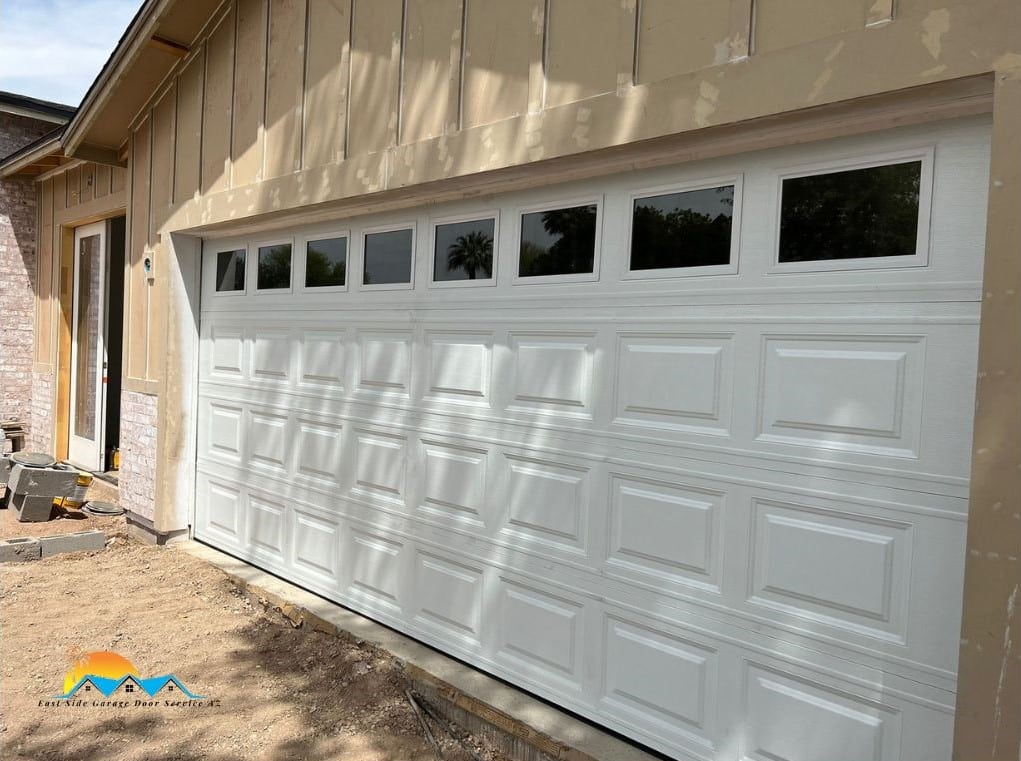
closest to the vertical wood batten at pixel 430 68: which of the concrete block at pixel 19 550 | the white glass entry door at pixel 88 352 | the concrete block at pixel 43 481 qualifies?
the concrete block at pixel 19 550

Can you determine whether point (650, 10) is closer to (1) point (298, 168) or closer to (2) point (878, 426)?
(2) point (878, 426)

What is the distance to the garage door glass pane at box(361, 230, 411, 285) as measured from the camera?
4434 millimetres

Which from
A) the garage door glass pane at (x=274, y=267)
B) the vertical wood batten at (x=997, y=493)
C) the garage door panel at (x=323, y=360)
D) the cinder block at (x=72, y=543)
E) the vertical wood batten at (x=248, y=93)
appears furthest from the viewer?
the cinder block at (x=72, y=543)

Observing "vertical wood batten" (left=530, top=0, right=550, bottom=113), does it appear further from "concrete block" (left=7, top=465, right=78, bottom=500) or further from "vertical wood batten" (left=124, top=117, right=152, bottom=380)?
"concrete block" (left=7, top=465, right=78, bottom=500)

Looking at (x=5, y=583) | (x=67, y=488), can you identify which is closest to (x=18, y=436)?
(x=67, y=488)

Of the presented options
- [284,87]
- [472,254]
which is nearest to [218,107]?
[284,87]

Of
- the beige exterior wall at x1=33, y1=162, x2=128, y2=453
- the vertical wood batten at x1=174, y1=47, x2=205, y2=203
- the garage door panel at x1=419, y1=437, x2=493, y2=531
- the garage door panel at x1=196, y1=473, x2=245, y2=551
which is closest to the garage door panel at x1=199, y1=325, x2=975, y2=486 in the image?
the garage door panel at x1=419, y1=437, x2=493, y2=531

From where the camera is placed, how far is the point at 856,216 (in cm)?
261

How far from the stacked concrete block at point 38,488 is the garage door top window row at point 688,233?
446cm

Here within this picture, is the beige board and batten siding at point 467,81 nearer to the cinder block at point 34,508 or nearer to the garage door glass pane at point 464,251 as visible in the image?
the garage door glass pane at point 464,251

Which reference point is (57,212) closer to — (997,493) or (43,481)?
(43,481)

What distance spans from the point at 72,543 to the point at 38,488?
111cm

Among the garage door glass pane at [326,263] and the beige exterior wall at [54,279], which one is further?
the beige exterior wall at [54,279]

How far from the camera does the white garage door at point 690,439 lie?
246 centimetres
